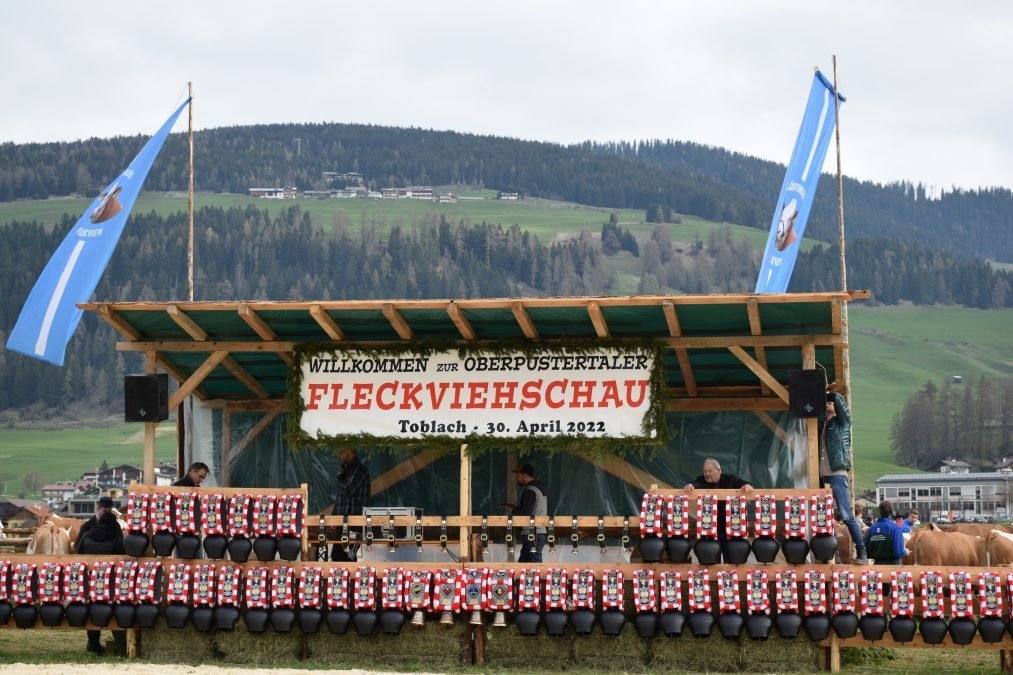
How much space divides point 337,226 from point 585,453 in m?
171

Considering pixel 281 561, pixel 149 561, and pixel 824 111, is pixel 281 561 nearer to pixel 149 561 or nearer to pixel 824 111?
pixel 149 561

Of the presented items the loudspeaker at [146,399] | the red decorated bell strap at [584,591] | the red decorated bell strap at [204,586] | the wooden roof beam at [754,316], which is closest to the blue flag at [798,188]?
the wooden roof beam at [754,316]

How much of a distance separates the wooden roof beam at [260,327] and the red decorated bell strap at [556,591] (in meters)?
3.83

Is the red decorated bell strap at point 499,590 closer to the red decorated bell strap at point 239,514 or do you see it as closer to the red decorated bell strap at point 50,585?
the red decorated bell strap at point 239,514

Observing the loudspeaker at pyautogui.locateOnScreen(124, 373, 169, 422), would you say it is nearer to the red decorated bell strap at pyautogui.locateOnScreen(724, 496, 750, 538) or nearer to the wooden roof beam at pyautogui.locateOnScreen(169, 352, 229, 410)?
the wooden roof beam at pyautogui.locateOnScreen(169, 352, 229, 410)

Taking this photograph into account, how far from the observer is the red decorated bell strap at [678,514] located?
14.1 meters

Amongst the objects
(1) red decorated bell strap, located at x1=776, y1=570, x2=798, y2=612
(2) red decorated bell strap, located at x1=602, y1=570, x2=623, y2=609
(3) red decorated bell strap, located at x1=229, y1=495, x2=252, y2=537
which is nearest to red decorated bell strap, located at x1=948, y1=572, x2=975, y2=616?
(1) red decorated bell strap, located at x1=776, y1=570, x2=798, y2=612

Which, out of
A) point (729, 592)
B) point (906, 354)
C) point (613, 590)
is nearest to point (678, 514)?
point (729, 592)

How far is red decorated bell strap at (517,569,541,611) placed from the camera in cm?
1427

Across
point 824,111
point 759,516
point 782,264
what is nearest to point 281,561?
point 759,516

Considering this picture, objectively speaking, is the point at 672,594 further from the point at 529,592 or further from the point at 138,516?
the point at 138,516

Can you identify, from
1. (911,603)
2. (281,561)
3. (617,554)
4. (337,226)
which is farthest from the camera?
(337,226)

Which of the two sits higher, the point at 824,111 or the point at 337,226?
the point at 337,226

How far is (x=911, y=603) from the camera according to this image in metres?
13.9
